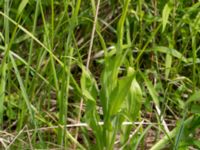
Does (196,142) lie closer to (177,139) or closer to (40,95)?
(177,139)

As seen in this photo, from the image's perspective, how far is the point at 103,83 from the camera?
129 centimetres

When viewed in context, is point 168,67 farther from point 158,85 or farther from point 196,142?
point 196,142

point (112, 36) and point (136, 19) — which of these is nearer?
point (136, 19)

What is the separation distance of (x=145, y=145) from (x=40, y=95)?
35 centimetres

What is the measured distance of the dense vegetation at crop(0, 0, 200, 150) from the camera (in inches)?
51.6

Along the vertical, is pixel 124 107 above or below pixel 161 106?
above

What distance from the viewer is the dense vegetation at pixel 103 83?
1.31 metres

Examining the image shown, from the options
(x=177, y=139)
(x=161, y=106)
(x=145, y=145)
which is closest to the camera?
(x=177, y=139)

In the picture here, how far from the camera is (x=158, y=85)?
1.60 m

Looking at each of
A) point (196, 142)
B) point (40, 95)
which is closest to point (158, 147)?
point (196, 142)

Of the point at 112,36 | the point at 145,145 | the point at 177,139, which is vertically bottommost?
the point at 145,145

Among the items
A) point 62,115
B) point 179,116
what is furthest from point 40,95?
point 179,116

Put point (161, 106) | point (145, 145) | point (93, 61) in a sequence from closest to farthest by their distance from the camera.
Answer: point (145, 145) < point (161, 106) < point (93, 61)

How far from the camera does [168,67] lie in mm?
1586
